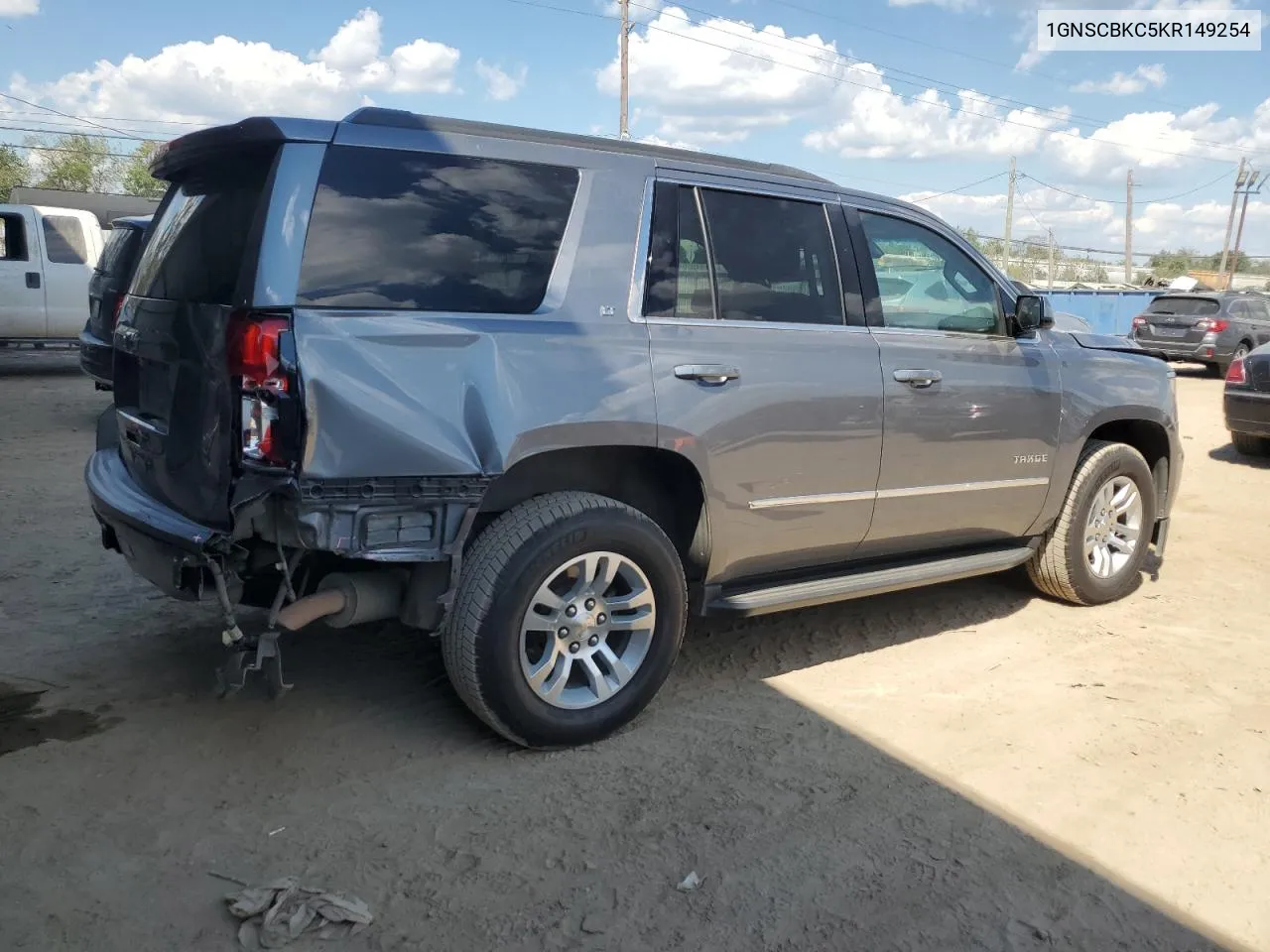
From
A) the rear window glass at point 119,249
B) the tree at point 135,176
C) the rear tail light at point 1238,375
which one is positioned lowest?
the rear tail light at point 1238,375

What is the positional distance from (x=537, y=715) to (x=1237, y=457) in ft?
32.0

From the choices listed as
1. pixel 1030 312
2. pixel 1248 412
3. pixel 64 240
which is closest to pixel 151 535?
pixel 1030 312

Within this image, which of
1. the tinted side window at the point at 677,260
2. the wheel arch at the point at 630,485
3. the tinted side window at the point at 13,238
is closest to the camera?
the wheel arch at the point at 630,485

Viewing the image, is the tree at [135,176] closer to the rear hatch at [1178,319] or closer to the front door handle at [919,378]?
the rear hatch at [1178,319]

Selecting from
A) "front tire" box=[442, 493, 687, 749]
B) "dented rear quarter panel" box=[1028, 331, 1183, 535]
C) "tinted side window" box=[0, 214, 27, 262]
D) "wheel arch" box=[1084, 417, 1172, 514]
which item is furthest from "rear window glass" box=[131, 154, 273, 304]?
"tinted side window" box=[0, 214, 27, 262]

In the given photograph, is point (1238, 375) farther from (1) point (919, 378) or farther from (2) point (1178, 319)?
(2) point (1178, 319)

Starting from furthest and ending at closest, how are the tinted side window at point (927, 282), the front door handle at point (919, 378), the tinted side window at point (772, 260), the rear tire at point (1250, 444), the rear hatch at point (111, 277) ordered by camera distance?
the rear tire at point (1250, 444) → the rear hatch at point (111, 277) → the tinted side window at point (927, 282) → the front door handle at point (919, 378) → the tinted side window at point (772, 260)

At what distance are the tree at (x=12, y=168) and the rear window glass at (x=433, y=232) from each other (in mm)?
50666

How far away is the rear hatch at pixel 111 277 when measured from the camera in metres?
8.20

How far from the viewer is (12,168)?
4781 centimetres

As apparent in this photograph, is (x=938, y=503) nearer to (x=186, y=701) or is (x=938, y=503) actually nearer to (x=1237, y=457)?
(x=186, y=701)

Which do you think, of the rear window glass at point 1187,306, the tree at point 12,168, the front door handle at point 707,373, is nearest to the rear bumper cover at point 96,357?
the front door handle at point 707,373

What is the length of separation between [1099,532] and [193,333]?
440 centimetres

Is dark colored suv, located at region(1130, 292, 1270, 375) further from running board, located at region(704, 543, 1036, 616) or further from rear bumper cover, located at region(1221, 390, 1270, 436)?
running board, located at region(704, 543, 1036, 616)
